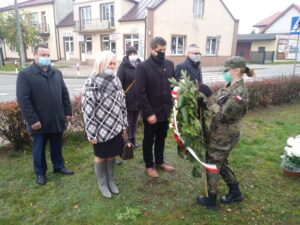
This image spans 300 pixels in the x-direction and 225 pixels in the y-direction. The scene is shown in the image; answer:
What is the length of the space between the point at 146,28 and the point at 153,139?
21.6 metres

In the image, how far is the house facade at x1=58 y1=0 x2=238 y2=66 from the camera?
2528cm

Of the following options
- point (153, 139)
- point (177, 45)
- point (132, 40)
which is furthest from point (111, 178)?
point (177, 45)

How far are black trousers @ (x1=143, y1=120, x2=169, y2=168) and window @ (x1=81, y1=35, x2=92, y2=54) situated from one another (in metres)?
28.2

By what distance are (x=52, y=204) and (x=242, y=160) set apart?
3124 millimetres

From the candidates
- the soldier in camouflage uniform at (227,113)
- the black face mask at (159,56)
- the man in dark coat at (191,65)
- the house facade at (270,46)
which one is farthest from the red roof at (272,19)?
the soldier in camouflage uniform at (227,113)

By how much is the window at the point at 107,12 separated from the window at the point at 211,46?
10.1 m

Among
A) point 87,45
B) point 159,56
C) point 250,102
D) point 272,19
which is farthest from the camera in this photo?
point 272,19

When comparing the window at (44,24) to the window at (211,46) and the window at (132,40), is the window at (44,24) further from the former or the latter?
the window at (211,46)

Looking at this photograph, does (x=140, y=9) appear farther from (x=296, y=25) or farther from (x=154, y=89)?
(x=154, y=89)

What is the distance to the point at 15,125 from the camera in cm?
490

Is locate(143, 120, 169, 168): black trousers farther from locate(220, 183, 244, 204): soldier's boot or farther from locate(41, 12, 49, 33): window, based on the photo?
locate(41, 12, 49, 33): window

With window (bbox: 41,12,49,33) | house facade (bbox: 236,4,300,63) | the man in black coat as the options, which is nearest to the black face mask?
the man in black coat

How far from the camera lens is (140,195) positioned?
12.6 ft

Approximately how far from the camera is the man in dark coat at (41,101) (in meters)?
3.75
